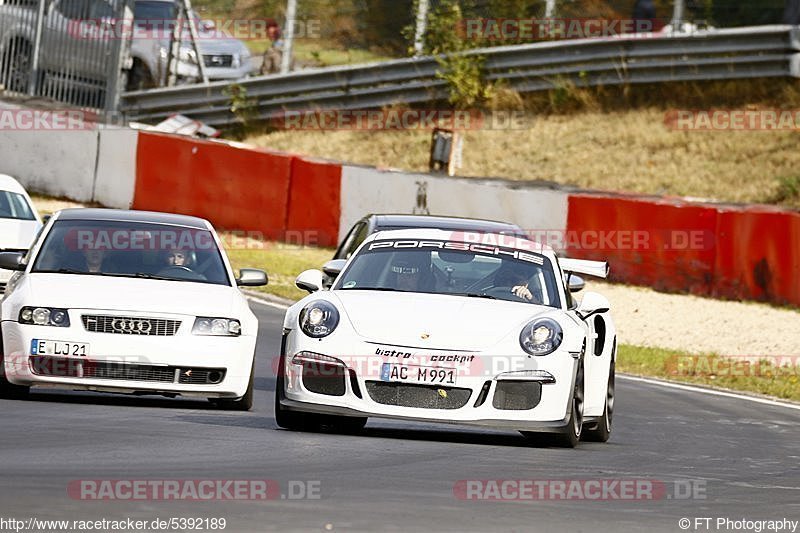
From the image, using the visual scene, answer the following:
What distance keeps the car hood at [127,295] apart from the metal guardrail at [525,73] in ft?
55.3

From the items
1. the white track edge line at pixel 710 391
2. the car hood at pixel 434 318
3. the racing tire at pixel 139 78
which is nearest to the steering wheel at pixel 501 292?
the car hood at pixel 434 318

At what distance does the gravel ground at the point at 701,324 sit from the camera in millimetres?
19594

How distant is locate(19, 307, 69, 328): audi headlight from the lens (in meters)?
11.0

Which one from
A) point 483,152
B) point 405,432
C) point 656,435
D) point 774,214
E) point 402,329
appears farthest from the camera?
point 483,152

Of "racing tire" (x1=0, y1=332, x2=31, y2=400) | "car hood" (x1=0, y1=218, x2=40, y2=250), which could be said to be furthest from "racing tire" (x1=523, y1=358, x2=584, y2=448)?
"car hood" (x1=0, y1=218, x2=40, y2=250)

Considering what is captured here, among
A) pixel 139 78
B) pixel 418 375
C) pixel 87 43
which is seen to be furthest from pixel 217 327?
pixel 139 78

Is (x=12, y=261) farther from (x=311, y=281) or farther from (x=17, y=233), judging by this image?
(x=17, y=233)

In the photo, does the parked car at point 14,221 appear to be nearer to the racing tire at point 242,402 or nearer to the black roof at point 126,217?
Result: the black roof at point 126,217

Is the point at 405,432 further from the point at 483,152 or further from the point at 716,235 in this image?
the point at 483,152

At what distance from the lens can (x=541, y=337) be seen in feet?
32.9

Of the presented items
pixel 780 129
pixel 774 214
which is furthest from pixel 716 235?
pixel 780 129

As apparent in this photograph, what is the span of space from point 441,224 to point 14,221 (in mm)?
4905

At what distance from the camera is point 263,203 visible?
26.1 metres

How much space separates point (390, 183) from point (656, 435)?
13.4 metres
